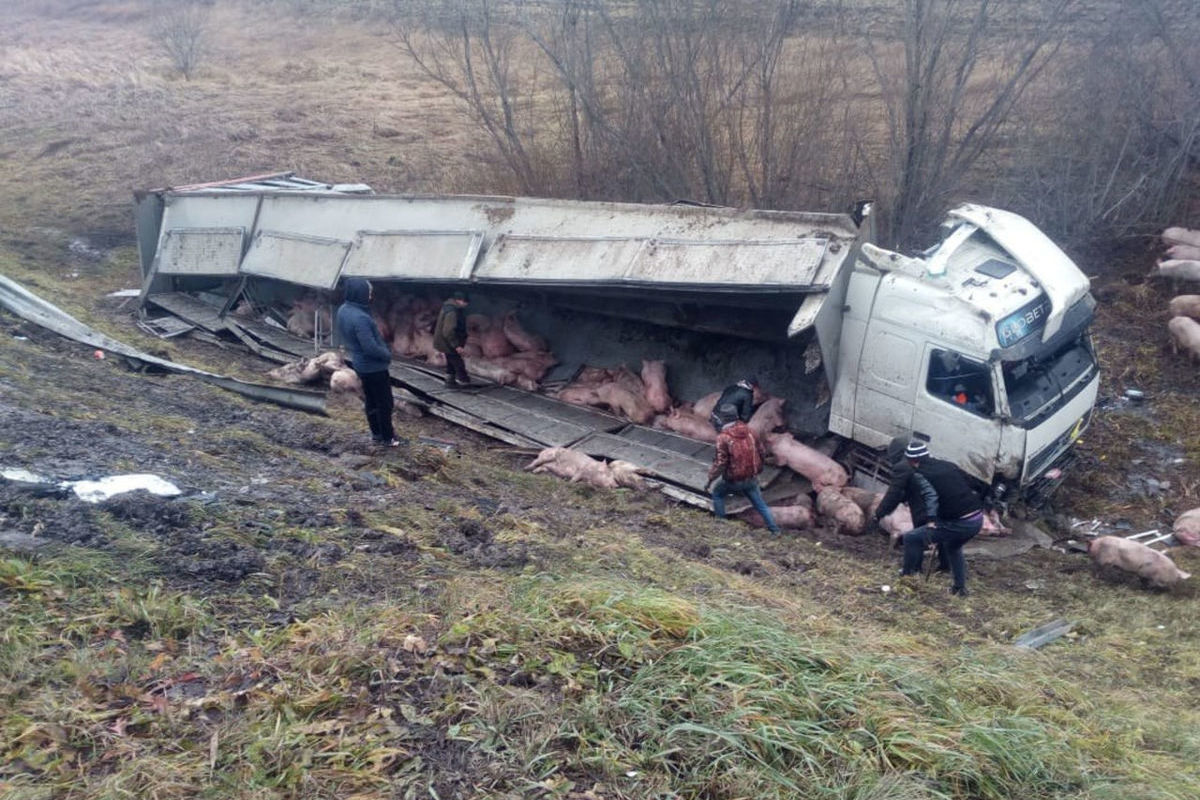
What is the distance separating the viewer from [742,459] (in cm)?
782

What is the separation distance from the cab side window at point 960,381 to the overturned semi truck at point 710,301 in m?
0.02

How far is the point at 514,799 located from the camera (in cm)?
325

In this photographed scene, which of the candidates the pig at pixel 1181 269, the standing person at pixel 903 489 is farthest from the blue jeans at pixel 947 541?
the pig at pixel 1181 269

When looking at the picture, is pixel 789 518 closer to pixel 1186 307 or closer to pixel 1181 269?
pixel 1186 307

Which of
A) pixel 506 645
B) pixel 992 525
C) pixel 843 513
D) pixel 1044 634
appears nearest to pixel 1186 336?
pixel 992 525

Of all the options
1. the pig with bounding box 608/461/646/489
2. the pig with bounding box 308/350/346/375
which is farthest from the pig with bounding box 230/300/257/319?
the pig with bounding box 608/461/646/489

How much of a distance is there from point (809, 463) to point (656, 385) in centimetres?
208

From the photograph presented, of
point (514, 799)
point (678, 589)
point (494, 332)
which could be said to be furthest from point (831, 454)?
point (514, 799)

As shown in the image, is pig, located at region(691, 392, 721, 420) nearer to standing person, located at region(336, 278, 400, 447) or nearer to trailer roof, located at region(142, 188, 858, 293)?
trailer roof, located at region(142, 188, 858, 293)

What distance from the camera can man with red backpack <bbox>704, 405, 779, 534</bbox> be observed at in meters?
7.80

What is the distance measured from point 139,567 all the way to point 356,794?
2.18m

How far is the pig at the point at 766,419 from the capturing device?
912 cm

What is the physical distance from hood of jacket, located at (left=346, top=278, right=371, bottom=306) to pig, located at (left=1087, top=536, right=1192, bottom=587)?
21.9 feet

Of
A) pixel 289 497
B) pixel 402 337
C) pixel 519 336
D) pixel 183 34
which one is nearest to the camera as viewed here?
pixel 289 497
